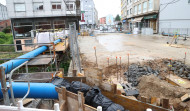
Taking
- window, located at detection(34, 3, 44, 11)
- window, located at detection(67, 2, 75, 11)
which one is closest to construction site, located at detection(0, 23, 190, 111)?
window, located at detection(67, 2, 75, 11)

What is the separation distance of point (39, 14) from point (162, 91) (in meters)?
29.3

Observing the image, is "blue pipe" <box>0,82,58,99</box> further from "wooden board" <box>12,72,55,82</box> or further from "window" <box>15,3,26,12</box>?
"window" <box>15,3,26,12</box>

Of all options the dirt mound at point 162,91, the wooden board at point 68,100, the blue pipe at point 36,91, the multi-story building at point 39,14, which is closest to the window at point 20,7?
the multi-story building at point 39,14

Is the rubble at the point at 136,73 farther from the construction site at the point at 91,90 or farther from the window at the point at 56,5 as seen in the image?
the window at the point at 56,5

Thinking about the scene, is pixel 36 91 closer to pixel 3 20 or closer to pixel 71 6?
pixel 71 6

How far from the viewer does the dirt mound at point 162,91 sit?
5.53 meters

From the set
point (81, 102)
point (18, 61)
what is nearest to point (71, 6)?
point (18, 61)

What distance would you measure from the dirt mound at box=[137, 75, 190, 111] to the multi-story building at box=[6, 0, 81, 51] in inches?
1006

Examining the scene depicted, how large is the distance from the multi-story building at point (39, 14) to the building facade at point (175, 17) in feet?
58.1

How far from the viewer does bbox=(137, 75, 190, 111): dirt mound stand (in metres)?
5.53

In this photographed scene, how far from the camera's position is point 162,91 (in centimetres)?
638

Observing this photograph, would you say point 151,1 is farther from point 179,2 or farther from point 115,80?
point 115,80

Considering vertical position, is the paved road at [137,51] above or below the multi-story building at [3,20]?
below

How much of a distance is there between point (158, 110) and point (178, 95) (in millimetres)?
2305
